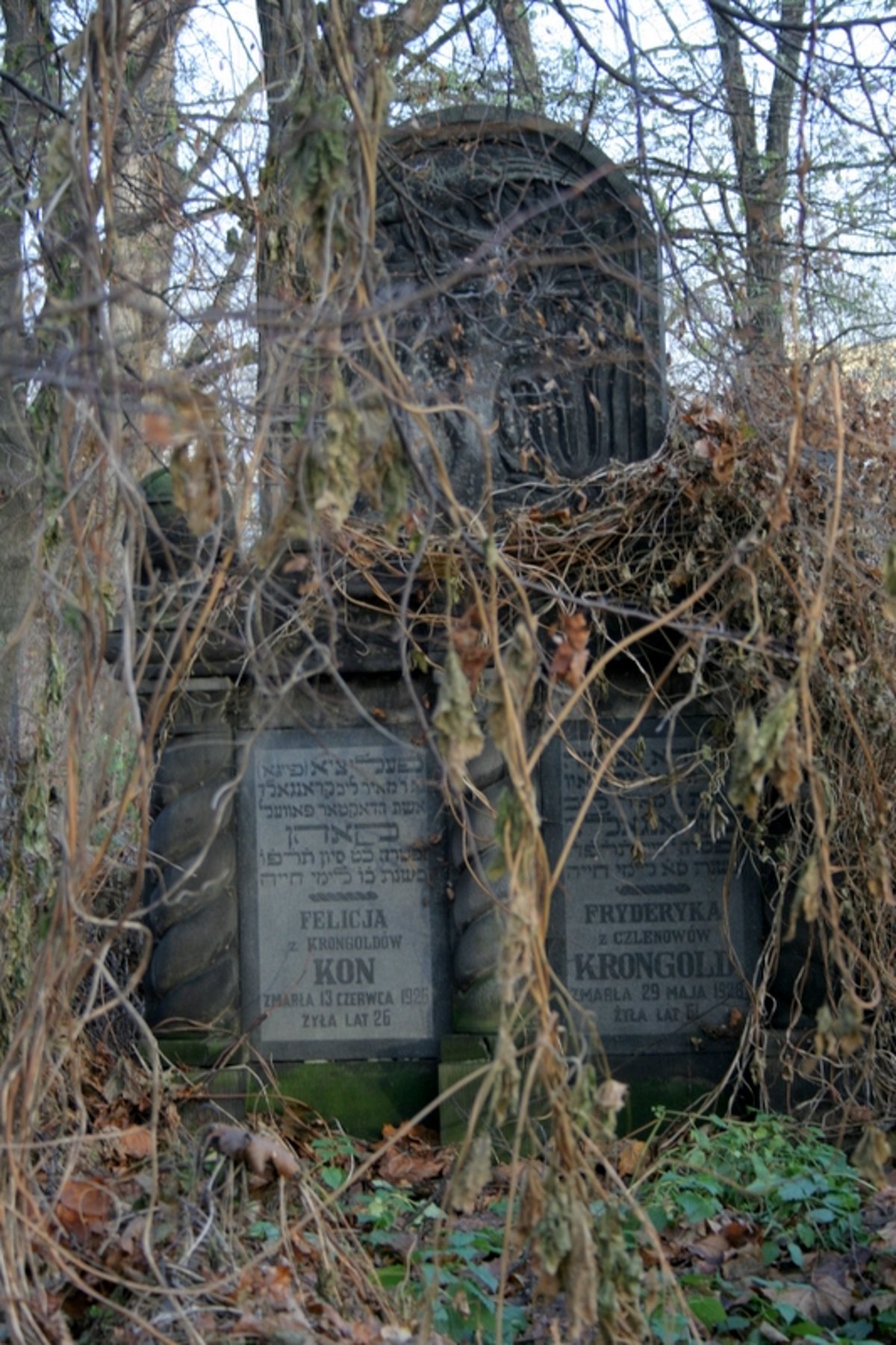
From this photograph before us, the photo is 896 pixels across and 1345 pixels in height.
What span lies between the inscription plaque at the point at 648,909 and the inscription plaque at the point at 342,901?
0.45 metres

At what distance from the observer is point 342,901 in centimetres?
447

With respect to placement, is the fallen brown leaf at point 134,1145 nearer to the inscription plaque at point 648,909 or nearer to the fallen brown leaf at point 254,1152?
the fallen brown leaf at point 254,1152

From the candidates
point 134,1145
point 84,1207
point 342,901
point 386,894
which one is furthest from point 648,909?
point 84,1207

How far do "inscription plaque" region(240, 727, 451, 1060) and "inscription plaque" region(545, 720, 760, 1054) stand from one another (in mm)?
451

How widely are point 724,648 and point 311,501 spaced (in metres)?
2.14

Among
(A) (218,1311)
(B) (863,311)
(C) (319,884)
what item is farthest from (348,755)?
(B) (863,311)

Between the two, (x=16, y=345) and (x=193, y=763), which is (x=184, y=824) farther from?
(x=16, y=345)

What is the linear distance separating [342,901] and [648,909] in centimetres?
103

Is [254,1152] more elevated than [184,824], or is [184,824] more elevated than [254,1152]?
[184,824]

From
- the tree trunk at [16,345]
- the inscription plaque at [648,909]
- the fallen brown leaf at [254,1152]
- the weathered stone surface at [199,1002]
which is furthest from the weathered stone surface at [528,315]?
the fallen brown leaf at [254,1152]

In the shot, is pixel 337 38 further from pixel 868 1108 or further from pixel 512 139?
pixel 868 1108

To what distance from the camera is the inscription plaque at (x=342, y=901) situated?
4.42 meters

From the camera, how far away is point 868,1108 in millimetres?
3807

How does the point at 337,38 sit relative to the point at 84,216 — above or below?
above
